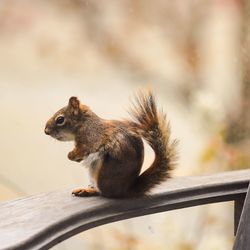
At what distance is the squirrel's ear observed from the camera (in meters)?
1.17

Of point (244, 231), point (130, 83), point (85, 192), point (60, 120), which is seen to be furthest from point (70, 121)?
point (130, 83)

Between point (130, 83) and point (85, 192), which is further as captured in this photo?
point (130, 83)

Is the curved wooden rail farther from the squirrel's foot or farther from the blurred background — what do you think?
the blurred background

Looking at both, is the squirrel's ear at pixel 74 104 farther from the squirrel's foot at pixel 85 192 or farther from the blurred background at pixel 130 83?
the blurred background at pixel 130 83

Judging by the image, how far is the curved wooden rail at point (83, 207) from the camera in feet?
2.94

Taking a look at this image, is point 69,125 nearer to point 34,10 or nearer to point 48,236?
point 48,236

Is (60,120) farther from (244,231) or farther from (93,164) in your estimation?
(244,231)

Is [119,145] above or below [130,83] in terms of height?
below

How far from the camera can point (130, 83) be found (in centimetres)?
209

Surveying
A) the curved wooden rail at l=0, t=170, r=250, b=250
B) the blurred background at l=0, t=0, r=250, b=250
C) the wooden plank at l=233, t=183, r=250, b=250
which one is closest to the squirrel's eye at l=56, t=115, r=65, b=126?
the curved wooden rail at l=0, t=170, r=250, b=250

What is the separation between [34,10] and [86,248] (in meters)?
0.66

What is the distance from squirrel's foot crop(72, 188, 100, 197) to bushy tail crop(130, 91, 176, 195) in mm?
60

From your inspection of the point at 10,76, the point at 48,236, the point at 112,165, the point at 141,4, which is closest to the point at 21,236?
the point at 48,236

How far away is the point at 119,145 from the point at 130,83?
0.98m
